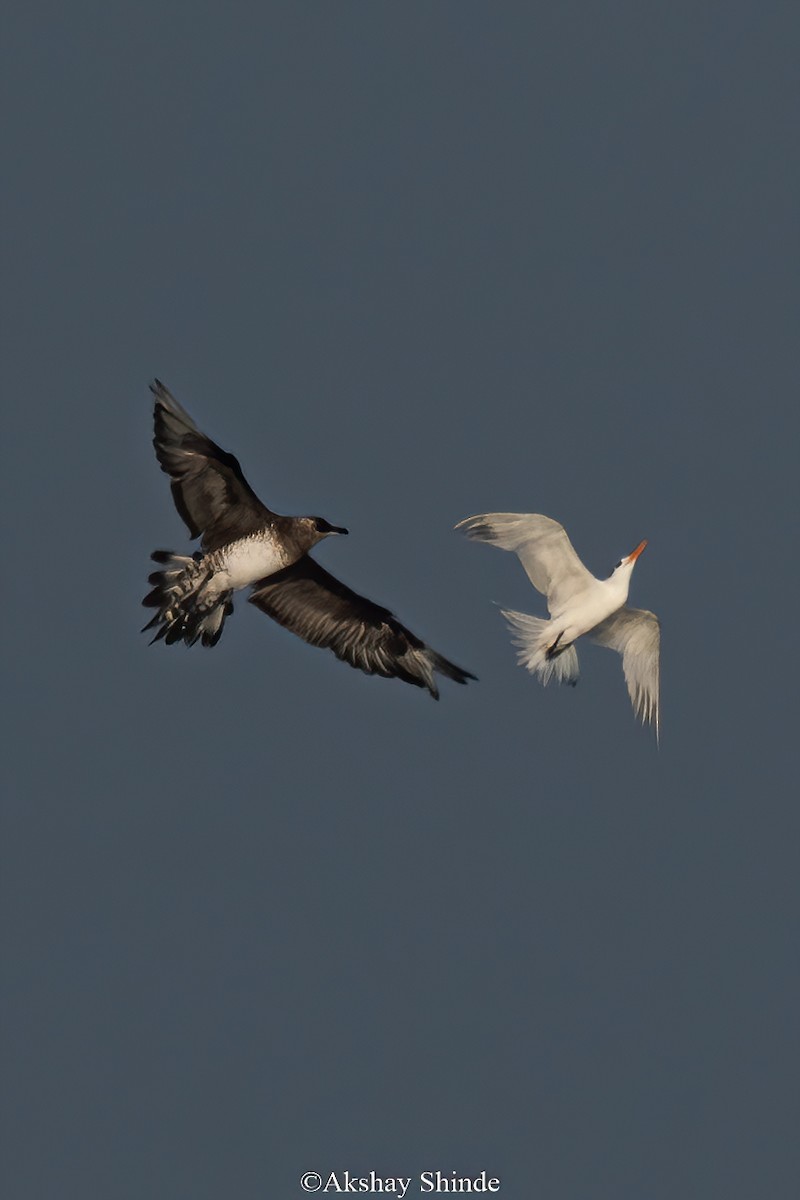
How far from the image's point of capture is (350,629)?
74.2ft

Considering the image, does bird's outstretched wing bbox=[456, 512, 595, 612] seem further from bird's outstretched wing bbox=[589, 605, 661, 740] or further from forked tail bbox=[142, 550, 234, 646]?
forked tail bbox=[142, 550, 234, 646]

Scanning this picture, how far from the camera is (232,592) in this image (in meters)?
21.6

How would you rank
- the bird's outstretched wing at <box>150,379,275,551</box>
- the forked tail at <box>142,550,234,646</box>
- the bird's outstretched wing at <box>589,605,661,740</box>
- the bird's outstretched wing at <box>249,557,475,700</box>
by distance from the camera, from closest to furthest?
the bird's outstretched wing at <box>150,379,275,551</box> < the forked tail at <box>142,550,234,646</box> < the bird's outstretched wing at <box>249,557,475,700</box> < the bird's outstretched wing at <box>589,605,661,740</box>

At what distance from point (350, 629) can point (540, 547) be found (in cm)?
216

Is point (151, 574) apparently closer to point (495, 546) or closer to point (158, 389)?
point (158, 389)

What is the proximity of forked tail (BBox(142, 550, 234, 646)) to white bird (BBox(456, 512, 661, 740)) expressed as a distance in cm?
298

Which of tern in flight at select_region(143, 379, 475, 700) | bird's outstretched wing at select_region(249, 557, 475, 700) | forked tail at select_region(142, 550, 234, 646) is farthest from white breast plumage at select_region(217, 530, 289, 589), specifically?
bird's outstretched wing at select_region(249, 557, 475, 700)

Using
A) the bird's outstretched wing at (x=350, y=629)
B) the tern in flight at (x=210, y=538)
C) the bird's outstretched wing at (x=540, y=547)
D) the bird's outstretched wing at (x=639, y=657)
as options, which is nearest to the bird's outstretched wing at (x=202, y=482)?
the tern in flight at (x=210, y=538)

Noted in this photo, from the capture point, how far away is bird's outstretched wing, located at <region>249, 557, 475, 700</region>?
22.4m

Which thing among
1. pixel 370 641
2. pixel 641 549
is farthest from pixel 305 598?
pixel 641 549

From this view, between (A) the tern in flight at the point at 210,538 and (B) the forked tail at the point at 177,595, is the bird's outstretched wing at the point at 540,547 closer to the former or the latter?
(A) the tern in flight at the point at 210,538

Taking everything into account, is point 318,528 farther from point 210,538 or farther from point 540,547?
point 540,547

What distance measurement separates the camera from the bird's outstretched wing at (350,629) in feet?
73.6

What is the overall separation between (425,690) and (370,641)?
0.75 metres
